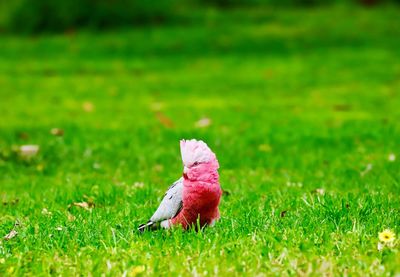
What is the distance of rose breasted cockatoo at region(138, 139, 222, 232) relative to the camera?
4324 millimetres

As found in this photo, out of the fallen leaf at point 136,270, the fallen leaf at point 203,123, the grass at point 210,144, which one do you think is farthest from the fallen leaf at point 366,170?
the fallen leaf at point 136,270

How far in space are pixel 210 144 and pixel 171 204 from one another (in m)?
5.15

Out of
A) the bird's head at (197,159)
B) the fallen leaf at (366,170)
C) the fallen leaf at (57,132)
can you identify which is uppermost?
the bird's head at (197,159)

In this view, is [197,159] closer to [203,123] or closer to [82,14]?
[203,123]

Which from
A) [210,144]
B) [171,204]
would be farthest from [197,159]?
[210,144]

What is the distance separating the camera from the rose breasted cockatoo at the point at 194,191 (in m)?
4.32

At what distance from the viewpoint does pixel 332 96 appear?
14477 mm

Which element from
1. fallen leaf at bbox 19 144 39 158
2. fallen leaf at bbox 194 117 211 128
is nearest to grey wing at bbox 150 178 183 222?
Answer: fallen leaf at bbox 19 144 39 158

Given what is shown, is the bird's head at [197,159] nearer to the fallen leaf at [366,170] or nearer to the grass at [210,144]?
the grass at [210,144]

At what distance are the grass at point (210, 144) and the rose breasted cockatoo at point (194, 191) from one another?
12cm

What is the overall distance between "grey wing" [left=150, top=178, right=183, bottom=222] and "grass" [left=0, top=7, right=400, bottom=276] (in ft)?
0.40

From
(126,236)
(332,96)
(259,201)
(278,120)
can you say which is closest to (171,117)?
(278,120)

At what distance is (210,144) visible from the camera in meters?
9.62

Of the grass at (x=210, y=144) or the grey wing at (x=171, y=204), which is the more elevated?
the grey wing at (x=171, y=204)
